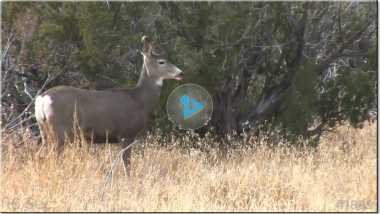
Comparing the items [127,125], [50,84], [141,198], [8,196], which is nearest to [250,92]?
[127,125]

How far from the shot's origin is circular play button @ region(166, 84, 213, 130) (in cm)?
896

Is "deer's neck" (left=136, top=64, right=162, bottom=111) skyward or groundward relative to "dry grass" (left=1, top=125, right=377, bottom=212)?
skyward

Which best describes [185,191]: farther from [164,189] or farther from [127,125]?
[127,125]

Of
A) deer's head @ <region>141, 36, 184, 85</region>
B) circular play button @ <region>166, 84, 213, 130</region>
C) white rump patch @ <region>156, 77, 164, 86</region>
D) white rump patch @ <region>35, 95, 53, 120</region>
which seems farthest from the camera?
circular play button @ <region>166, 84, 213, 130</region>

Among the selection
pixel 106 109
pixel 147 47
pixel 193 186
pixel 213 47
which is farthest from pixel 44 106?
pixel 213 47

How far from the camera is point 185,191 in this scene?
6426 millimetres

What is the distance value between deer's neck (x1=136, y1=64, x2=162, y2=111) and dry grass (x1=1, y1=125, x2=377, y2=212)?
40.8 inches

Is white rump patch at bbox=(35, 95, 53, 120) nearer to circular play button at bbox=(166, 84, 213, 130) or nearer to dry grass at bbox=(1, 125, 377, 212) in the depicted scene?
dry grass at bbox=(1, 125, 377, 212)

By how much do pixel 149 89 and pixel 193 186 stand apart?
2436 millimetres

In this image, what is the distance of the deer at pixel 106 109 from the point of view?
7254 millimetres

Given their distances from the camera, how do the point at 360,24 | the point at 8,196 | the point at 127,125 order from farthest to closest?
1. the point at 360,24
2. the point at 127,125
3. the point at 8,196

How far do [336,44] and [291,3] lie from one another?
67.1 inches

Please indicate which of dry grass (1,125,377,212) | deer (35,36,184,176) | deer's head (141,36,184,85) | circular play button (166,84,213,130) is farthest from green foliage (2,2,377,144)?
→ dry grass (1,125,377,212)

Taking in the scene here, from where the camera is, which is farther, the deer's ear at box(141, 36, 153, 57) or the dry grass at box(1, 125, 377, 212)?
the deer's ear at box(141, 36, 153, 57)
